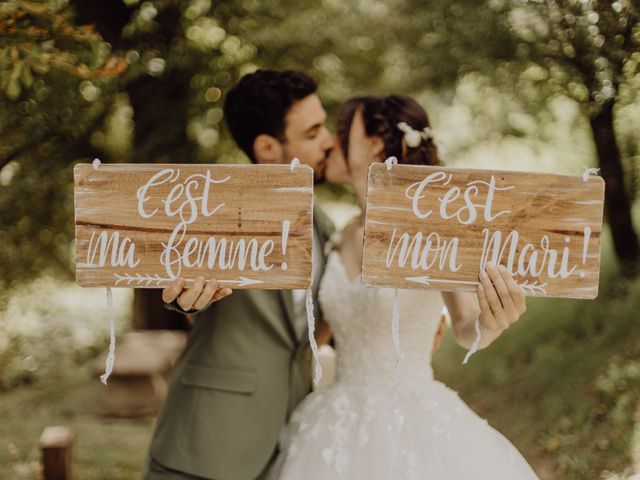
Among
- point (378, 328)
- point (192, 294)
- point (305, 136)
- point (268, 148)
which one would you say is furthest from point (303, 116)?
point (192, 294)

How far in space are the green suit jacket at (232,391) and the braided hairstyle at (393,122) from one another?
0.61 metres

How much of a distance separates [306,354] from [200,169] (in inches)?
37.2

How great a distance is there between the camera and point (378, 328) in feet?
6.75

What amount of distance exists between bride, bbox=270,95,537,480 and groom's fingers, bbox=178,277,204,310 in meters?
0.54

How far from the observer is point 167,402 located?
2016mm

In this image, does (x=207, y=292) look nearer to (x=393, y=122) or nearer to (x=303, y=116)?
(x=393, y=122)

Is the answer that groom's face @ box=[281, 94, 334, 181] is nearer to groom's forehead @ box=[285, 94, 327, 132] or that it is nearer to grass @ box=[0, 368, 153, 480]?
groom's forehead @ box=[285, 94, 327, 132]

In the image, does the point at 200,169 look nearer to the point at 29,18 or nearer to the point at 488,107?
the point at 29,18

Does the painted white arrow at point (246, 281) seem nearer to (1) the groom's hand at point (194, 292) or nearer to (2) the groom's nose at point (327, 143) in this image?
(1) the groom's hand at point (194, 292)

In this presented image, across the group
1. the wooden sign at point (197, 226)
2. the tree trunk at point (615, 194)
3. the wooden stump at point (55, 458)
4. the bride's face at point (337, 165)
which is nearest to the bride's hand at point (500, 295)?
the wooden sign at point (197, 226)

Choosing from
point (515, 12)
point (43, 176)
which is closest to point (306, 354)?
point (515, 12)

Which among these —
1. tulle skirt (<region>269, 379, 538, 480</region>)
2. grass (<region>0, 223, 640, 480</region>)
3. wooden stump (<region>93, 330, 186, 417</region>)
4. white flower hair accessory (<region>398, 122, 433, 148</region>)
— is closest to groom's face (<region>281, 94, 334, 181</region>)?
white flower hair accessory (<region>398, 122, 433, 148</region>)

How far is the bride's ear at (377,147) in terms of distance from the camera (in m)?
2.09

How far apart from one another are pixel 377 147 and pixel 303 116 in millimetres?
405
